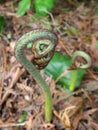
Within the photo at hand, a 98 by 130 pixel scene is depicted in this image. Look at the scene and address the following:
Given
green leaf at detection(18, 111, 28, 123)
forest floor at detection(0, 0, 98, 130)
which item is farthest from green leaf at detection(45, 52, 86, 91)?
green leaf at detection(18, 111, 28, 123)

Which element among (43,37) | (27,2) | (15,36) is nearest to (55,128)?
(43,37)

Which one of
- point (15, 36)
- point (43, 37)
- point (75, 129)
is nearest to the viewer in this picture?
point (43, 37)

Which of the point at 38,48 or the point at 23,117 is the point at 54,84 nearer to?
the point at 23,117

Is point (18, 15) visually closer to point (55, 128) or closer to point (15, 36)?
point (15, 36)

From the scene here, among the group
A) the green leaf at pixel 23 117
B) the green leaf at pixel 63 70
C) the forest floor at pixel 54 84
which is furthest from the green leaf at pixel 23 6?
the green leaf at pixel 23 117

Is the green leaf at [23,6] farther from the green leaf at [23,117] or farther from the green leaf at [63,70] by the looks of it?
the green leaf at [23,117]

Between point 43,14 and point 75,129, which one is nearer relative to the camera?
point 75,129

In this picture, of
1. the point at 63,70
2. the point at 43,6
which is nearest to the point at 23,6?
the point at 43,6
